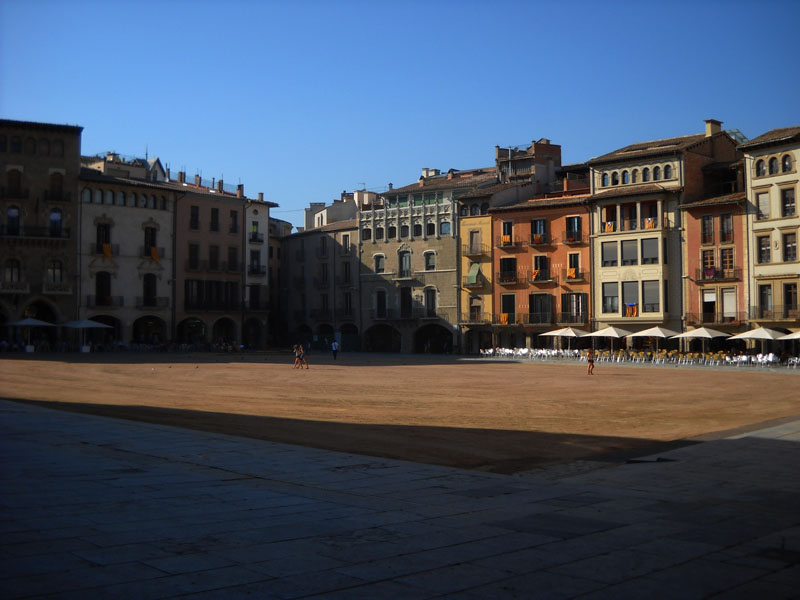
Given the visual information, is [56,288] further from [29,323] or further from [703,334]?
[703,334]

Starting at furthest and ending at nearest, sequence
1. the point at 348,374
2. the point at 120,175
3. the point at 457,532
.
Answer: the point at 120,175
the point at 348,374
the point at 457,532

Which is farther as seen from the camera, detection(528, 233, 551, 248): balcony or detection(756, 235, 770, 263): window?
detection(528, 233, 551, 248): balcony

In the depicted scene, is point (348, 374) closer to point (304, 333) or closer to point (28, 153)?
point (28, 153)

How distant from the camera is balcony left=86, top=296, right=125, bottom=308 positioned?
69438mm

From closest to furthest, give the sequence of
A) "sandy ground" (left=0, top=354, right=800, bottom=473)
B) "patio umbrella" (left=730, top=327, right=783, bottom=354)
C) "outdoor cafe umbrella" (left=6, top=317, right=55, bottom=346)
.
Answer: "sandy ground" (left=0, top=354, right=800, bottom=473)
"patio umbrella" (left=730, top=327, right=783, bottom=354)
"outdoor cafe umbrella" (left=6, top=317, right=55, bottom=346)

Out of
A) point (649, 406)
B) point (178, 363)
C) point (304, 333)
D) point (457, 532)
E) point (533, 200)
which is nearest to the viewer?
point (457, 532)

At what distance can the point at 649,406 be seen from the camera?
26.5 m

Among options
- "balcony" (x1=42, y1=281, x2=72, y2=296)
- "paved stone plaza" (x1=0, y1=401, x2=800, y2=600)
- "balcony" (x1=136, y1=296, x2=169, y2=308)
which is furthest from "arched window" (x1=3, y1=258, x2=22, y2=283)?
"paved stone plaza" (x1=0, y1=401, x2=800, y2=600)

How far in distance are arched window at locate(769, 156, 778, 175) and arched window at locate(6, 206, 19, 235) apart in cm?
5830

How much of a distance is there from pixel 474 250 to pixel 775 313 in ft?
93.3

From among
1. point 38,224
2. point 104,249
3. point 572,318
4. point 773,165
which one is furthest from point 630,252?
point 38,224

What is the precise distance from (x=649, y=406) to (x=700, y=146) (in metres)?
44.9

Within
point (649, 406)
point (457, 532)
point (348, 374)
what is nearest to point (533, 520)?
point (457, 532)

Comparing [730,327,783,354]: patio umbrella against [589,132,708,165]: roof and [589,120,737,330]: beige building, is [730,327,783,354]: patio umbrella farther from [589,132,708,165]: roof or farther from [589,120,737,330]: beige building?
[589,132,708,165]: roof
